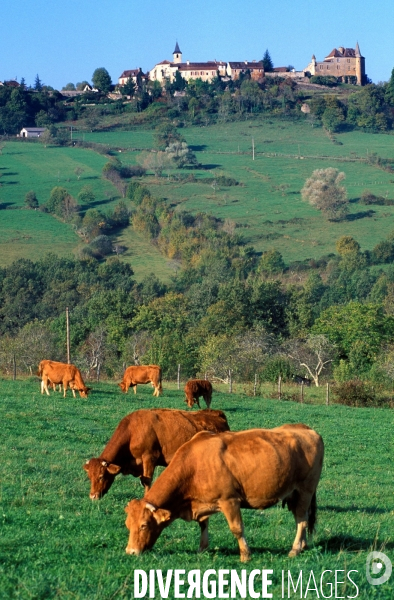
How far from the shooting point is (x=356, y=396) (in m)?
40.7

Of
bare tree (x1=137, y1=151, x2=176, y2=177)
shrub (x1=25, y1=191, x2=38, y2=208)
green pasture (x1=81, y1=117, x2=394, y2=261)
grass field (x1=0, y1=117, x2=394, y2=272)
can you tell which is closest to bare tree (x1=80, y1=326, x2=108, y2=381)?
grass field (x1=0, y1=117, x2=394, y2=272)

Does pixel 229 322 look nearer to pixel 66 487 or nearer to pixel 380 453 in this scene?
pixel 380 453

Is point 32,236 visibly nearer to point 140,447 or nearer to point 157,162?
point 157,162

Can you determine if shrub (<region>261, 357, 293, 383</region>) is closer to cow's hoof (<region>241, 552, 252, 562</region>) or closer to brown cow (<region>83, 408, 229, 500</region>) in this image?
brown cow (<region>83, 408, 229, 500</region>)

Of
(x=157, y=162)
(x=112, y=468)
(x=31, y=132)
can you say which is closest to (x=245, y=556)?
(x=112, y=468)

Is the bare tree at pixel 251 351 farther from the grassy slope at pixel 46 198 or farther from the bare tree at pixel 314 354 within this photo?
the grassy slope at pixel 46 198

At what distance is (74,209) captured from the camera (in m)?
124

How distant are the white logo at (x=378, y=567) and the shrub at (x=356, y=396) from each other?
30916 mm

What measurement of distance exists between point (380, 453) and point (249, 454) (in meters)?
14.9

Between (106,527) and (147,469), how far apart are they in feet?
7.14

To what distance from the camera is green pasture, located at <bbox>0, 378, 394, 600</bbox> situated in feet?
29.7

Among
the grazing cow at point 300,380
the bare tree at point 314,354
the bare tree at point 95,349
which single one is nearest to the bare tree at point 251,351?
the bare tree at point 314,354

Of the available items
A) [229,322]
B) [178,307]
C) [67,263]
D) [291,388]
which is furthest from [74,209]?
[291,388]

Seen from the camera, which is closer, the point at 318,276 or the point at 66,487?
the point at 66,487
